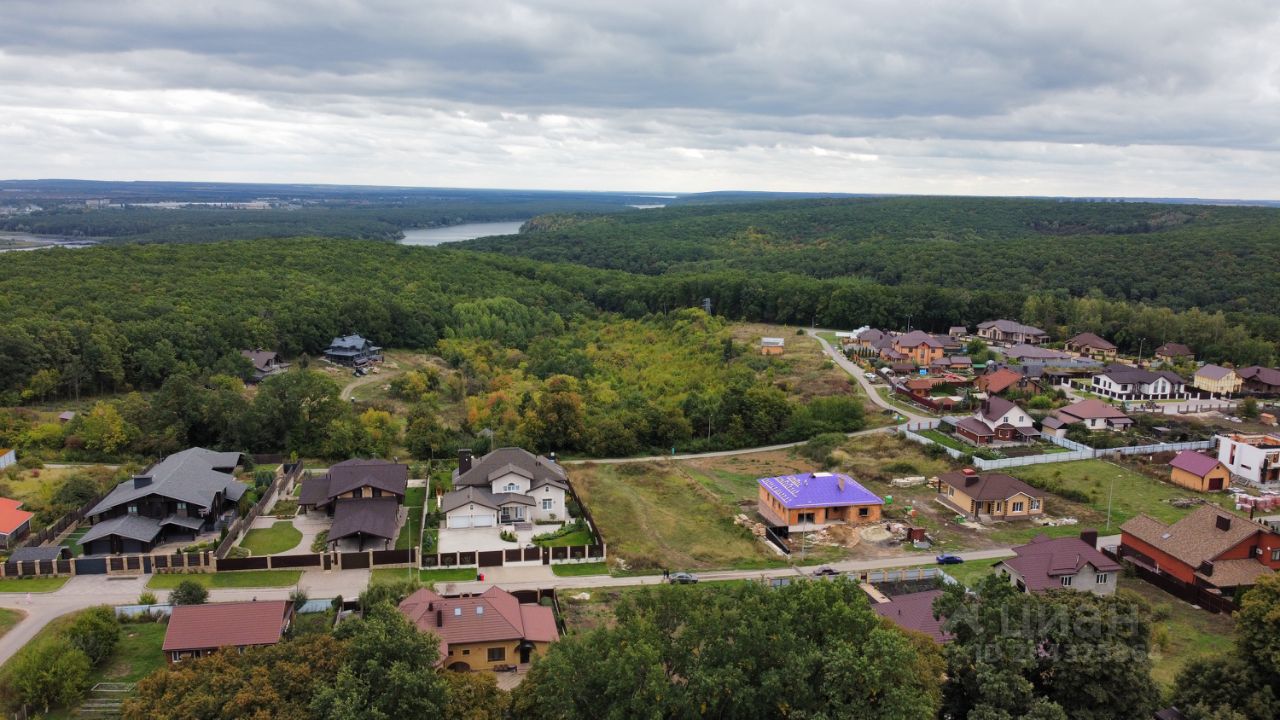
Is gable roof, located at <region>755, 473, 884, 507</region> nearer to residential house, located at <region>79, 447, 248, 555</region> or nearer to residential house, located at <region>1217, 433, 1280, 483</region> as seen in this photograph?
residential house, located at <region>1217, 433, 1280, 483</region>

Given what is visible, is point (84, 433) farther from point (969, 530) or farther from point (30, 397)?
point (969, 530)

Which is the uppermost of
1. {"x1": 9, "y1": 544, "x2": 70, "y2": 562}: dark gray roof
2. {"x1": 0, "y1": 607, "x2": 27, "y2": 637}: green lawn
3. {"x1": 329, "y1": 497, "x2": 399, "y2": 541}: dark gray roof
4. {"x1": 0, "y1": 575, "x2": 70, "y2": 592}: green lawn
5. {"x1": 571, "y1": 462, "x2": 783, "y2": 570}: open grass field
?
{"x1": 329, "y1": 497, "x2": 399, "y2": 541}: dark gray roof

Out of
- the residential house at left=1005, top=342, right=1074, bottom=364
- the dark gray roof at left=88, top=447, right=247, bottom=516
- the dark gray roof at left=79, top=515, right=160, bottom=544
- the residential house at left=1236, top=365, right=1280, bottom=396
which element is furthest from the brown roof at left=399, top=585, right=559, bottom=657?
the residential house at left=1236, top=365, right=1280, bottom=396

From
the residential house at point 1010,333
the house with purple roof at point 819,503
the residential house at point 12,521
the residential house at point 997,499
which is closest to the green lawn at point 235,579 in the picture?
the residential house at point 12,521

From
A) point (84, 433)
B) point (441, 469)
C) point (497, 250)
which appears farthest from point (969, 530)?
point (497, 250)

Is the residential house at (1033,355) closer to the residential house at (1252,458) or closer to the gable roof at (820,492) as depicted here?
the residential house at (1252,458)

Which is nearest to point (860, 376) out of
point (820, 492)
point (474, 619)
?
point (820, 492)

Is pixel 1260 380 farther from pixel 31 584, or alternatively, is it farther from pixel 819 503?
pixel 31 584
